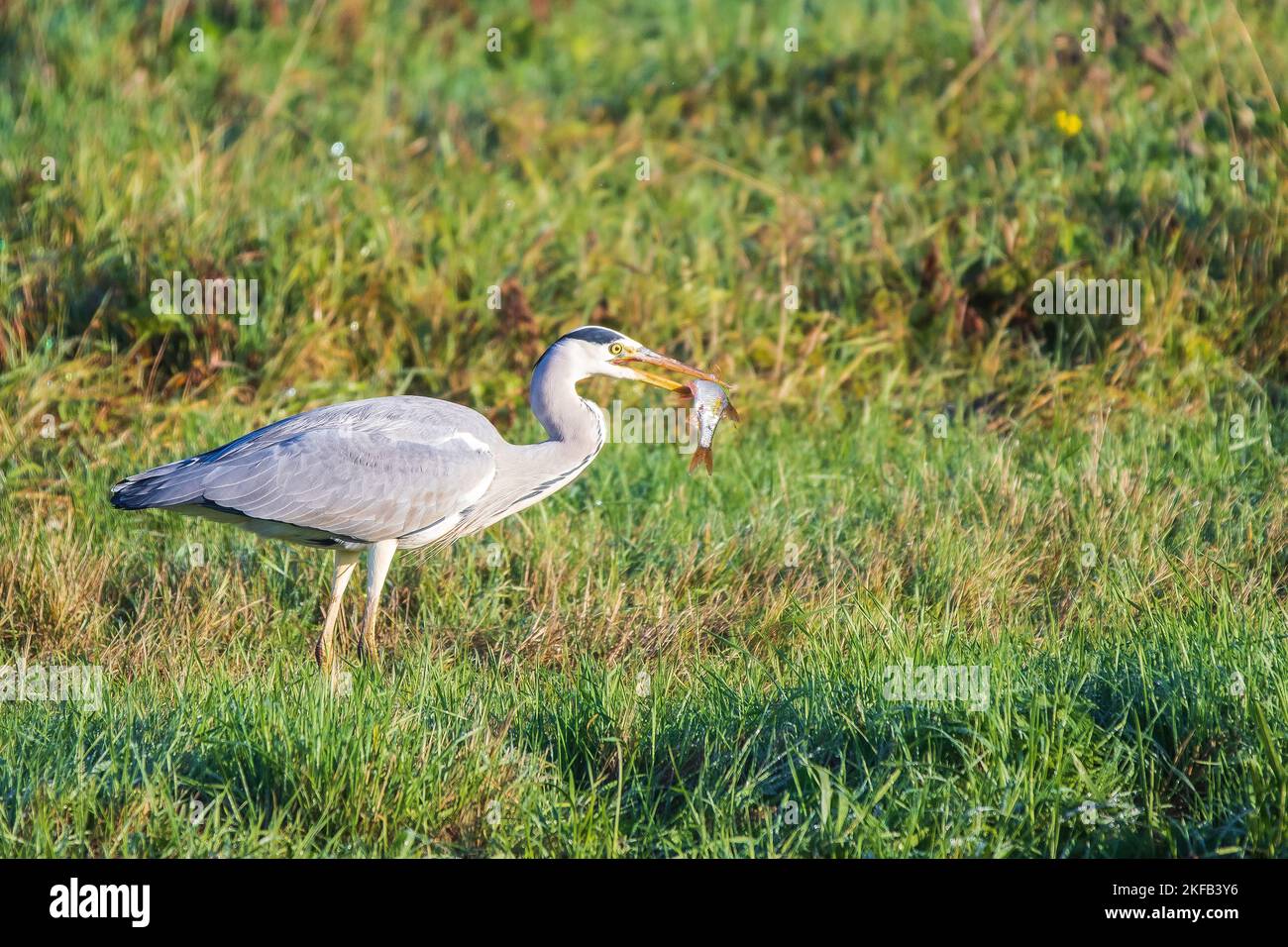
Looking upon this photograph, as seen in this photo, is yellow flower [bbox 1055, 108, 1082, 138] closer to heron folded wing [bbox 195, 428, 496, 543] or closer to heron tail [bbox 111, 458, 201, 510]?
heron folded wing [bbox 195, 428, 496, 543]

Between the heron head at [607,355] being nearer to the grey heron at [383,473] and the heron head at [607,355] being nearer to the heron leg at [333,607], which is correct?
the grey heron at [383,473]

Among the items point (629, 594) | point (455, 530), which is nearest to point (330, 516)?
point (455, 530)

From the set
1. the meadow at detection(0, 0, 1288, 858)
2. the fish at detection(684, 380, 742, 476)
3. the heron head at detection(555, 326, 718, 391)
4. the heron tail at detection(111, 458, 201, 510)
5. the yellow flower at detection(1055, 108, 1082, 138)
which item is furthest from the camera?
the yellow flower at detection(1055, 108, 1082, 138)

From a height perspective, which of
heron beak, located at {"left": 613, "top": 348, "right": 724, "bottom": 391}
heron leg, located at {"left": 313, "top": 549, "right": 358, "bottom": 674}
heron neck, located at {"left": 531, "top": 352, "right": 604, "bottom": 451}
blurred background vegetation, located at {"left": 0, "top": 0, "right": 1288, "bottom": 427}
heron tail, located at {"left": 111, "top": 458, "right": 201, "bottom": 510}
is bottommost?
heron leg, located at {"left": 313, "top": 549, "right": 358, "bottom": 674}

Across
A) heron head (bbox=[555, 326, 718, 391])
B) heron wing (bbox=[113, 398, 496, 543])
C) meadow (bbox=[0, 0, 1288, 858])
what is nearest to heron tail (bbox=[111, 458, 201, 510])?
heron wing (bbox=[113, 398, 496, 543])

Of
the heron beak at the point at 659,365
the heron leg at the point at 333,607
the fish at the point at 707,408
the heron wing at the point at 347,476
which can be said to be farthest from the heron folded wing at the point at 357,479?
the fish at the point at 707,408

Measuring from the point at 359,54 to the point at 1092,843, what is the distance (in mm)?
7835

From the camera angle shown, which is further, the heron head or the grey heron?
the heron head

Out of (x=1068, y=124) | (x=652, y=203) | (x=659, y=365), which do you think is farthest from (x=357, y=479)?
(x=1068, y=124)

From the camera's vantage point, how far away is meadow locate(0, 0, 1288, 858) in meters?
4.14

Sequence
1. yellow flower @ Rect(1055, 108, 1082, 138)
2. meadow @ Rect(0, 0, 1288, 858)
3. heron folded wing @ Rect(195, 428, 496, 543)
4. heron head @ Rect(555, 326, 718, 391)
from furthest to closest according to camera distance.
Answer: yellow flower @ Rect(1055, 108, 1082, 138) → heron head @ Rect(555, 326, 718, 391) → heron folded wing @ Rect(195, 428, 496, 543) → meadow @ Rect(0, 0, 1288, 858)

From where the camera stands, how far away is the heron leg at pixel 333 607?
534cm

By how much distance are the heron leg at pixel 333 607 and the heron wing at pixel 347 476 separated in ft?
0.67

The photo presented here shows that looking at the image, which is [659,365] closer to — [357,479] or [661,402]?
[357,479]
